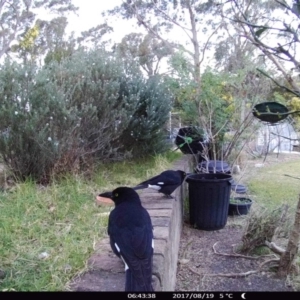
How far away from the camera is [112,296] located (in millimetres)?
889

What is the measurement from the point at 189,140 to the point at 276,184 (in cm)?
92

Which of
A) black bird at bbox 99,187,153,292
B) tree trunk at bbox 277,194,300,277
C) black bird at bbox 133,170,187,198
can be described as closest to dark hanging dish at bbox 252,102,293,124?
tree trunk at bbox 277,194,300,277

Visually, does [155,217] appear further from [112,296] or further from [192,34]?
[192,34]

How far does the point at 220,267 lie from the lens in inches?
72.6

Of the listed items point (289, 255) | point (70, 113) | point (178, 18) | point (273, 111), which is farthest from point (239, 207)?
point (178, 18)

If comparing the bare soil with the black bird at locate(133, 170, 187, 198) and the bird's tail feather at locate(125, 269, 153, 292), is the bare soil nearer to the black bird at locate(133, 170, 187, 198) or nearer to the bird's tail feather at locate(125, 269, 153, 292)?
the black bird at locate(133, 170, 187, 198)

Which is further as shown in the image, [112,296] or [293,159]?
[293,159]

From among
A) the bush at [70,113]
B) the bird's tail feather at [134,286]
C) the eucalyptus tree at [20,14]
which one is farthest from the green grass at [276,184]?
the eucalyptus tree at [20,14]

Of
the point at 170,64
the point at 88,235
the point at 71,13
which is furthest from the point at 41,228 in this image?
the point at 71,13

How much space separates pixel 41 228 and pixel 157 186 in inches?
28.2

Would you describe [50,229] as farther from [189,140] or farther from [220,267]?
[189,140]

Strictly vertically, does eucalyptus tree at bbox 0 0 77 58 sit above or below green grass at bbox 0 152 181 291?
above

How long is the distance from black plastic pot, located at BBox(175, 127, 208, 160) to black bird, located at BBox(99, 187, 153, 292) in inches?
86.6

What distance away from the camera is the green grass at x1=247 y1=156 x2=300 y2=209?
9.27ft
